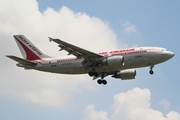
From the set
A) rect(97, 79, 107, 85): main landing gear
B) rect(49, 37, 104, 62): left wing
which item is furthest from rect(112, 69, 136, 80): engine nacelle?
rect(49, 37, 104, 62): left wing

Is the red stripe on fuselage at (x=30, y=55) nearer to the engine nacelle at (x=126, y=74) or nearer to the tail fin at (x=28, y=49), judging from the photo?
the tail fin at (x=28, y=49)

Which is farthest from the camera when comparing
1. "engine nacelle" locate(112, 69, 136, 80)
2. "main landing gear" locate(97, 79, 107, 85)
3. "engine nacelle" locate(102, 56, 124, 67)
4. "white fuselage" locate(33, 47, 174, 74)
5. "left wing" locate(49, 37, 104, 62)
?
"engine nacelle" locate(112, 69, 136, 80)

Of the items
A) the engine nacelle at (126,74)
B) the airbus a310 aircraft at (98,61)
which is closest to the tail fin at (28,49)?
the airbus a310 aircraft at (98,61)

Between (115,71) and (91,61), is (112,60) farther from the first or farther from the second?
(115,71)

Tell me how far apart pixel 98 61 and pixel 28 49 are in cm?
1291

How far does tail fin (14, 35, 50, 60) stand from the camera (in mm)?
60344

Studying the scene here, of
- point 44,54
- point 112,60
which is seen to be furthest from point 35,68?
point 112,60

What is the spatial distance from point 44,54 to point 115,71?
35.5 ft

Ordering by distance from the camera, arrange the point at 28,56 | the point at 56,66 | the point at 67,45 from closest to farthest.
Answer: the point at 67,45, the point at 56,66, the point at 28,56

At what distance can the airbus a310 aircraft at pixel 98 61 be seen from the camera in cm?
5306

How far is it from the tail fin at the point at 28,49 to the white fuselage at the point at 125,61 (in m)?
2.84

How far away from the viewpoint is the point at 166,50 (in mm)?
54281

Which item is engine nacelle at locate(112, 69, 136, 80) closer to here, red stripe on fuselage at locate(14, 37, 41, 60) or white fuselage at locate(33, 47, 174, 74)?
white fuselage at locate(33, 47, 174, 74)

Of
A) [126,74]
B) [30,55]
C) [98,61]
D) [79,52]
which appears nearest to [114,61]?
[98,61]
